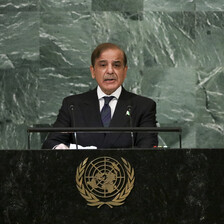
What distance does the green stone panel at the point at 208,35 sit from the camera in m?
5.17

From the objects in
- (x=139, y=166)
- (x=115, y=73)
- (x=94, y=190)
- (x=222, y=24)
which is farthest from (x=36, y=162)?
(x=222, y=24)

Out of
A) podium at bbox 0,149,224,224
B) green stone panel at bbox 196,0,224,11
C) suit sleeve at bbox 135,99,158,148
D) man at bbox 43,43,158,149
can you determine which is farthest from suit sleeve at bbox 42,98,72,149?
green stone panel at bbox 196,0,224,11

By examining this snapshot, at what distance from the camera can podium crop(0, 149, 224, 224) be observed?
257cm

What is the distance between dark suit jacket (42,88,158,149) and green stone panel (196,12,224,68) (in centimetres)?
173

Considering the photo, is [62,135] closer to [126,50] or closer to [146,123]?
[146,123]

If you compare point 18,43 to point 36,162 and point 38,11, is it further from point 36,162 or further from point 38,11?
point 36,162

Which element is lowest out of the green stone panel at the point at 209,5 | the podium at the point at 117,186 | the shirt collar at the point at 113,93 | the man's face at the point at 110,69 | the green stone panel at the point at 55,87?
the podium at the point at 117,186

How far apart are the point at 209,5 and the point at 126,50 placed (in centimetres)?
91

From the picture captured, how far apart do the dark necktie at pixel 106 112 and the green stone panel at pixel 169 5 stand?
1829mm

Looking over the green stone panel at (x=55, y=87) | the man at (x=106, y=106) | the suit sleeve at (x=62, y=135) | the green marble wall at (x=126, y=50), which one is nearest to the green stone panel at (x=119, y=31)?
the green marble wall at (x=126, y=50)

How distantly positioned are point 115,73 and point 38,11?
1.90 metres

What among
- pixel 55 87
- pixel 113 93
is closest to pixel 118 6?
pixel 55 87

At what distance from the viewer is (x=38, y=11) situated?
513cm

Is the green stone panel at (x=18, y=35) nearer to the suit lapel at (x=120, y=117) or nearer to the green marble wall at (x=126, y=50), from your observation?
the green marble wall at (x=126, y=50)
